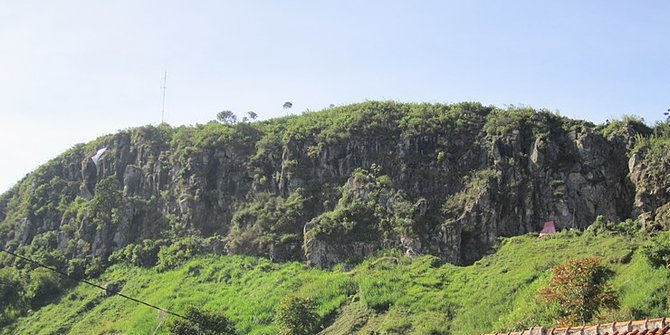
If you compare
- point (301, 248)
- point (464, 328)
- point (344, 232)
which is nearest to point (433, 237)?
point (344, 232)

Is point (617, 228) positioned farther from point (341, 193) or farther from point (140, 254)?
point (140, 254)

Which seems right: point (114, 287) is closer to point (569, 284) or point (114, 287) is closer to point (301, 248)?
point (301, 248)

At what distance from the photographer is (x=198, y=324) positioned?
111 feet

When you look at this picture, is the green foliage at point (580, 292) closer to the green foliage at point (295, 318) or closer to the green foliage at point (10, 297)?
the green foliage at point (295, 318)

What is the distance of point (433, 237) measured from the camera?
42031 millimetres

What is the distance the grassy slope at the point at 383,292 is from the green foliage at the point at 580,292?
24.4 inches

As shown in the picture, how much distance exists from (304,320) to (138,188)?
26677 mm

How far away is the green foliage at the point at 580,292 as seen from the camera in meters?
24.3

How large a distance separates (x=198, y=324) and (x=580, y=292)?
693 inches

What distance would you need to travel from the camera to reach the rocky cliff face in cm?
4247

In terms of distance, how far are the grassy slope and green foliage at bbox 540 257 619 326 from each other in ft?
2.03

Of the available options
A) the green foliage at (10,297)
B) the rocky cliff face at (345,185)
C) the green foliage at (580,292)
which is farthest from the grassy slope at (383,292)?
the rocky cliff face at (345,185)

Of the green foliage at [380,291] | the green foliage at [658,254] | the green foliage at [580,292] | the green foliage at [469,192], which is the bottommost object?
the green foliage at [380,291]

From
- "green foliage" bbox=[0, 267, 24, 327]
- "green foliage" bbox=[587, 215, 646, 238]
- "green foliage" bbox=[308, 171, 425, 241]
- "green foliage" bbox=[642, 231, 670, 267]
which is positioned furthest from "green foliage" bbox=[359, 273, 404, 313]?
"green foliage" bbox=[0, 267, 24, 327]
